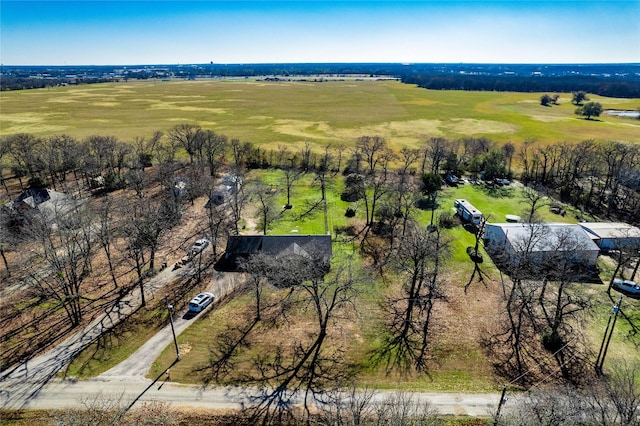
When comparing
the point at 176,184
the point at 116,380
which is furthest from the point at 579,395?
the point at 176,184

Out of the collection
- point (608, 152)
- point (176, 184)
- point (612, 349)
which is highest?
point (608, 152)

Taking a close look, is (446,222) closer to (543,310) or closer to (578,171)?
(543,310)

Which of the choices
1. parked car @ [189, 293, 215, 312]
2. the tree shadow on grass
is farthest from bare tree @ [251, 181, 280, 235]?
the tree shadow on grass

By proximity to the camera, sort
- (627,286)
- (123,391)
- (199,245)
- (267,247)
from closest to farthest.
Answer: (123,391) → (627,286) → (267,247) → (199,245)

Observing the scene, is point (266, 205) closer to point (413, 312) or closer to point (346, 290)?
point (346, 290)

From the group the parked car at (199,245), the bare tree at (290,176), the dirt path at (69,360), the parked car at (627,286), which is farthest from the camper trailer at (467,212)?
the parked car at (199,245)

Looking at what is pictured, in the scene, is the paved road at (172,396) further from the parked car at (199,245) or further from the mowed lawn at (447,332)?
the parked car at (199,245)

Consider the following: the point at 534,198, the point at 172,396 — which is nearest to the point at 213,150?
the point at 172,396
